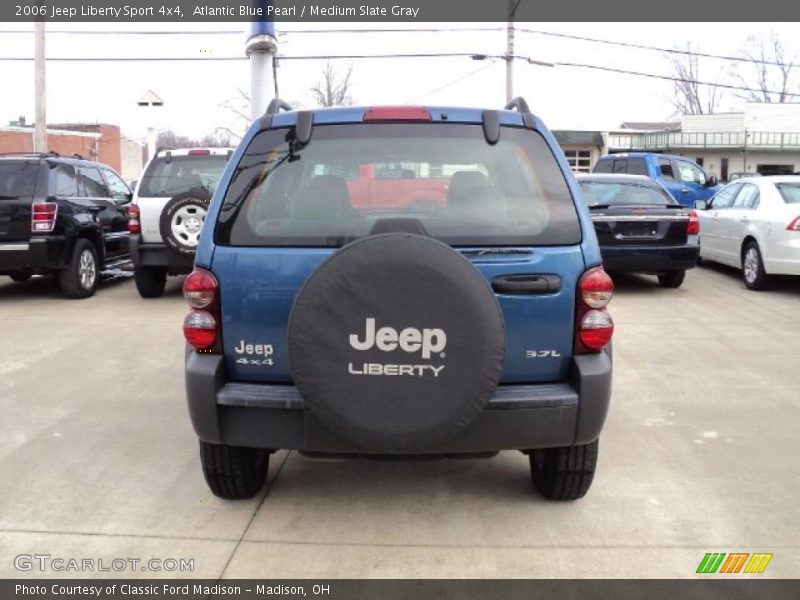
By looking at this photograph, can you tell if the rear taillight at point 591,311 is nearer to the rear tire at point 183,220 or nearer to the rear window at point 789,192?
the rear tire at point 183,220

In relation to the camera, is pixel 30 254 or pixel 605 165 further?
pixel 605 165

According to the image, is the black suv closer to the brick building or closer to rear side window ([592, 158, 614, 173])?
rear side window ([592, 158, 614, 173])

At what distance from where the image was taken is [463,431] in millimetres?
2965

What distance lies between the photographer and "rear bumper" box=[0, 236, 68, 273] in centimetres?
861

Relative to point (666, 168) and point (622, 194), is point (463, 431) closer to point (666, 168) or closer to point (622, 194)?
point (622, 194)

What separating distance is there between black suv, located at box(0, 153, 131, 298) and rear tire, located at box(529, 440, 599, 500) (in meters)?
7.30

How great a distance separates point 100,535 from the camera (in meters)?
3.33

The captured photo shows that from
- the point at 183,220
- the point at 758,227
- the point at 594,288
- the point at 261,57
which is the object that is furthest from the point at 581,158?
the point at 594,288

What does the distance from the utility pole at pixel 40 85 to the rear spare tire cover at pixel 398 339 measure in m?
18.7

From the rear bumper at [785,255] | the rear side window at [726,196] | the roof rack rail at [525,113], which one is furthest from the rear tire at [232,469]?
the rear side window at [726,196]

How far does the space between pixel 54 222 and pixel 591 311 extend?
7.67m

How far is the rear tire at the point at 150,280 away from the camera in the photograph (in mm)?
9219

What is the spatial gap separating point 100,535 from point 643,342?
5.25 m

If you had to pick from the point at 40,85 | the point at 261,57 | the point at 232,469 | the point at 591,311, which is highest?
the point at 40,85
